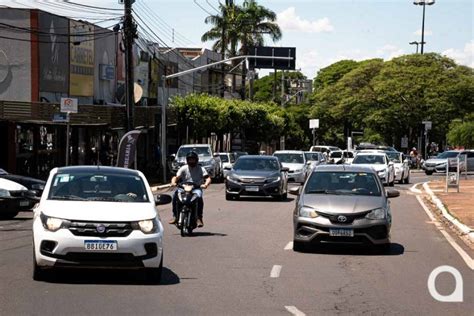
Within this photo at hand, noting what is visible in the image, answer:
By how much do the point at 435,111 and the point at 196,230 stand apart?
5446cm

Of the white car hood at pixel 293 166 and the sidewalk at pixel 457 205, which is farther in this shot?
the white car hood at pixel 293 166

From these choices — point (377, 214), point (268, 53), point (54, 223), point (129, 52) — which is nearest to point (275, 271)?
point (377, 214)

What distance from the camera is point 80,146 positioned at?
4338 cm

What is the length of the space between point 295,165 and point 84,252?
26.8 m

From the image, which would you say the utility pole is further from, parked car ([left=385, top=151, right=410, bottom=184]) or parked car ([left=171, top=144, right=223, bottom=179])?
parked car ([left=385, top=151, right=410, bottom=184])

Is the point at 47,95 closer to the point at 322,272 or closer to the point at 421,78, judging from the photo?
the point at 322,272

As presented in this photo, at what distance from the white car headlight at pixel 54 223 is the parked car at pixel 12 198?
33.7ft

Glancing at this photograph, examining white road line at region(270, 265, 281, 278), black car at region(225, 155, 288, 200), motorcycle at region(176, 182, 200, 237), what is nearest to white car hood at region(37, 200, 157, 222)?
white road line at region(270, 265, 281, 278)

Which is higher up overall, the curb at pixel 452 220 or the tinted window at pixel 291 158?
the tinted window at pixel 291 158

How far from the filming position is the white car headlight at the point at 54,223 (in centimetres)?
1077

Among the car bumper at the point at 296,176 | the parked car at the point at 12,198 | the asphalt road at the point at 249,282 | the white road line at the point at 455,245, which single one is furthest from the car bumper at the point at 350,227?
the car bumper at the point at 296,176

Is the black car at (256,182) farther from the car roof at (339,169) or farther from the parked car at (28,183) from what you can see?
the car roof at (339,169)

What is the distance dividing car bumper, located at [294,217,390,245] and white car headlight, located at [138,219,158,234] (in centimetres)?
406

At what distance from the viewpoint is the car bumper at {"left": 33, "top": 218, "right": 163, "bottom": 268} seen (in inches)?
420
